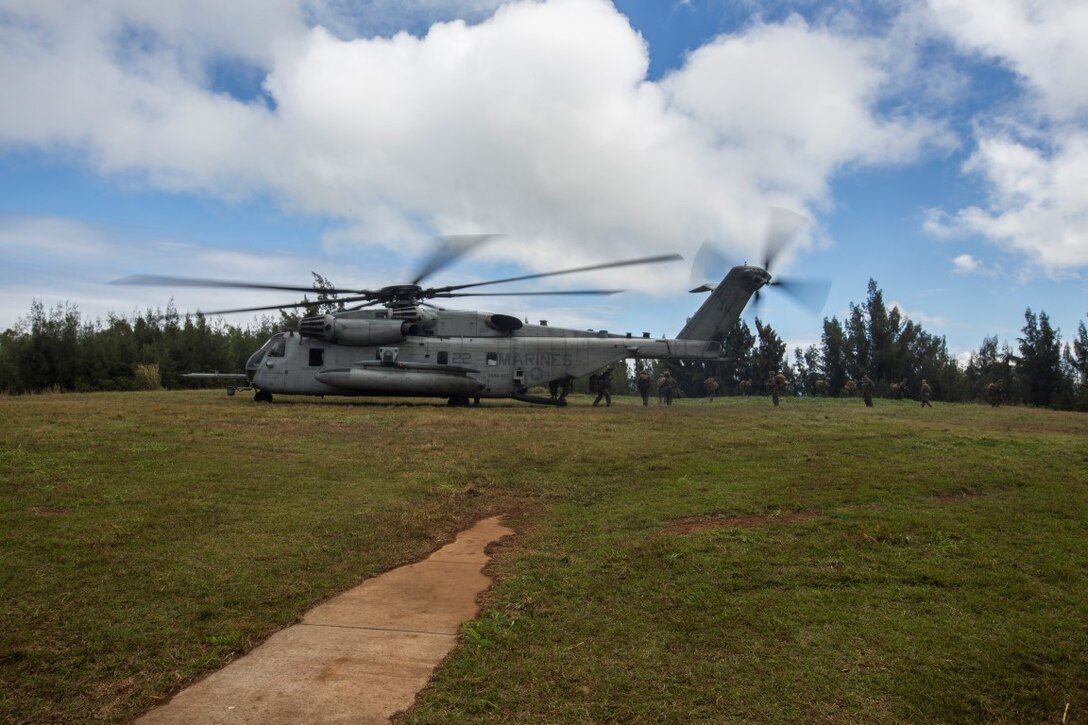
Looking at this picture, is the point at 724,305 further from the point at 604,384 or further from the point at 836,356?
the point at 836,356

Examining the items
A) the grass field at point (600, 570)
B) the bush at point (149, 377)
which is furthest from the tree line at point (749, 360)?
the grass field at point (600, 570)

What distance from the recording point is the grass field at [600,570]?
3.43 metres

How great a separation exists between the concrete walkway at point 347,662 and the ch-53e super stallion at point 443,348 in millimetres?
13399

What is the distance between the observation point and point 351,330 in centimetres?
1902

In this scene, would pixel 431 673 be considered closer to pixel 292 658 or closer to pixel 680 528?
pixel 292 658

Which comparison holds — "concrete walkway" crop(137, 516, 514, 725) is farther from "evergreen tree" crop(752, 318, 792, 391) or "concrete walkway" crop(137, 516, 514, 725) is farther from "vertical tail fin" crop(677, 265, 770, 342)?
"evergreen tree" crop(752, 318, 792, 391)

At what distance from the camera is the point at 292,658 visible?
3.81 meters

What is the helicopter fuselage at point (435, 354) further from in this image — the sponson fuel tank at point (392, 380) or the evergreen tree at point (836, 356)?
the evergreen tree at point (836, 356)

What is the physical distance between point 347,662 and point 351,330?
1605cm

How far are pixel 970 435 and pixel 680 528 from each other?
8400mm

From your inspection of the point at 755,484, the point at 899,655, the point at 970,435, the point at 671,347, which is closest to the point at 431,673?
the point at 899,655

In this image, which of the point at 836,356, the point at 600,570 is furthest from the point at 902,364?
the point at 600,570

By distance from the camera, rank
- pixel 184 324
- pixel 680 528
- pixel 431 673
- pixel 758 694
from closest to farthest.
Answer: pixel 758 694
pixel 431 673
pixel 680 528
pixel 184 324

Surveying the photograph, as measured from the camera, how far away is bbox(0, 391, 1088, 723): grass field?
3432 millimetres
